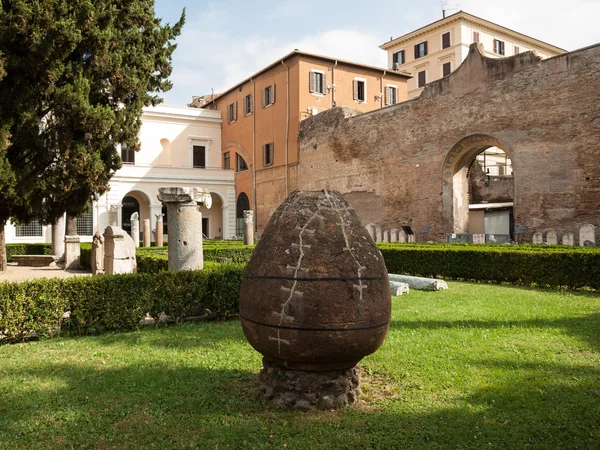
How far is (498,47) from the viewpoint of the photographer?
40.2 meters

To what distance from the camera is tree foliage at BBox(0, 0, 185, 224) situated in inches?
429

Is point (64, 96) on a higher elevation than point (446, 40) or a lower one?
lower

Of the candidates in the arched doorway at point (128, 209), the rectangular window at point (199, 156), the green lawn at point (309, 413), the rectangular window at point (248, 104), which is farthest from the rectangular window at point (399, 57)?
the green lawn at point (309, 413)

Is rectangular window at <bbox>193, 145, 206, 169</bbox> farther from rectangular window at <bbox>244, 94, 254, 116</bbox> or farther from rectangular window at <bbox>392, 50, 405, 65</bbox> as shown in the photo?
rectangular window at <bbox>392, 50, 405, 65</bbox>

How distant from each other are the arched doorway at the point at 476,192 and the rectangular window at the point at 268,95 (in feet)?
42.5

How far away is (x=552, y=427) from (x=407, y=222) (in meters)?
19.5

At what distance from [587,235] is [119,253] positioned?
14589mm

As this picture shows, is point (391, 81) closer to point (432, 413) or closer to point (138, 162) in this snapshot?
point (138, 162)

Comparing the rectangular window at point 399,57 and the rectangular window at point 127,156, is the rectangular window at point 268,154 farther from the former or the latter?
the rectangular window at point 399,57

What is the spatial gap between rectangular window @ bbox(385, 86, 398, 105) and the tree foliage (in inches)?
784

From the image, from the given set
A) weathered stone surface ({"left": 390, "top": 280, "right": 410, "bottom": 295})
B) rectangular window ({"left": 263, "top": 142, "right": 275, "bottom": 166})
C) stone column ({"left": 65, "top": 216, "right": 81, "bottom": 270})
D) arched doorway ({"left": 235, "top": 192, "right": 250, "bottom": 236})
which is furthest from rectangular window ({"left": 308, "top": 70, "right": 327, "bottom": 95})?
weathered stone surface ({"left": 390, "top": 280, "right": 410, "bottom": 295})

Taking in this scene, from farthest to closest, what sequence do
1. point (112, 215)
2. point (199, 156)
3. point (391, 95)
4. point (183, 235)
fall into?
point (199, 156), point (391, 95), point (112, 215), point (183, 235)

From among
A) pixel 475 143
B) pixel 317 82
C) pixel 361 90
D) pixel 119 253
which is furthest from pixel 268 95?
pixel 119 253

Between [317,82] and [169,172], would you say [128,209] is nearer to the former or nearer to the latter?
[169,172]
